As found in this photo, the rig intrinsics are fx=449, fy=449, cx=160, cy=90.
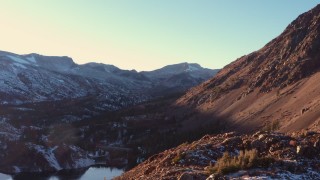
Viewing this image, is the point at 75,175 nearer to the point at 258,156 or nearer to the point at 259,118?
the point at 259,118

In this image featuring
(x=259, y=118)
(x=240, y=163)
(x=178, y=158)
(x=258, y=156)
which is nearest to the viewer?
(x=240, y=163)

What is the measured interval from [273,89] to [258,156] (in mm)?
108004

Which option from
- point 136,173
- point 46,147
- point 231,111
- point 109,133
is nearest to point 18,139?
point 46,147

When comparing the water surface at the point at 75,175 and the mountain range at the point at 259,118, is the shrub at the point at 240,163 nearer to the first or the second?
the mountain range at the point at 259,118

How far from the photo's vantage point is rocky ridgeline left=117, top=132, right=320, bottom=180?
20.1 m

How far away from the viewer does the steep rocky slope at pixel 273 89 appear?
342 feet

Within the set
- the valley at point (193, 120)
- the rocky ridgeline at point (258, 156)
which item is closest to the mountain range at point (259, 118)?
the rocky ridgeline at point (258, 156)

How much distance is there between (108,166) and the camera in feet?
422

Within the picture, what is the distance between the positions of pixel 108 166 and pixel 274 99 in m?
49.9

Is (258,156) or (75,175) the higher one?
(258,156)

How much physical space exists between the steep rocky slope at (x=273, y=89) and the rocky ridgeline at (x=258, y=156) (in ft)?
205

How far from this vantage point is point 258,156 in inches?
926

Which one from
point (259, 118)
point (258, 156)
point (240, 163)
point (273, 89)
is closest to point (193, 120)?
point (273, 89)

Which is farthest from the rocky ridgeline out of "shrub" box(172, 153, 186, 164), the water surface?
the water surface
